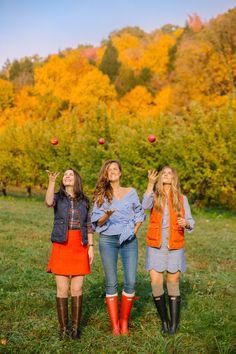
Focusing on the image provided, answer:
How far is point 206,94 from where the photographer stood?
38.8 meters

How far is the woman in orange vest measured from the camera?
217 inches

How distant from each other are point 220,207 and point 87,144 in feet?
29.1

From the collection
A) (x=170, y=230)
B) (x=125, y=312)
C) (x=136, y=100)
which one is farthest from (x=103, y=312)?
(x=136, y=100)

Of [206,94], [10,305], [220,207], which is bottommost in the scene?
[220,207]

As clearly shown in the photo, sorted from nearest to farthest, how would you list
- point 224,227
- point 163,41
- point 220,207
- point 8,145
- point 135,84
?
point 224,227 < point 220,207 < point 8,145 < point 135,84 < point 163,41

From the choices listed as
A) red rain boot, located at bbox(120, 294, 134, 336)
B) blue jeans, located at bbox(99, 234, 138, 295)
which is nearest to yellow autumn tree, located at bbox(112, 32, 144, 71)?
blue jeans, located at bbox(99, 234, 138, 295)

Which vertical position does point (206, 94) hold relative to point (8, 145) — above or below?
above

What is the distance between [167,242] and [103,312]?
1.44 meters

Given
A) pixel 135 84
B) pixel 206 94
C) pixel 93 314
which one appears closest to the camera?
pixel 93 314

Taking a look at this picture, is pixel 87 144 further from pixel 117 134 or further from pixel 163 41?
pixel 163 41

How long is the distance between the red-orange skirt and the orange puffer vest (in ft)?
2.81

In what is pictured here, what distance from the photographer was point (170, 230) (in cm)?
552

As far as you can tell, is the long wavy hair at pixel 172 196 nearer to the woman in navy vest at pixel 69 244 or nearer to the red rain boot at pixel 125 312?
the woman in navy vest at pixel 69 244

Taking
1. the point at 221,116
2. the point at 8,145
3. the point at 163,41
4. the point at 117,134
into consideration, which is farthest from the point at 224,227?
the point at 163,41
